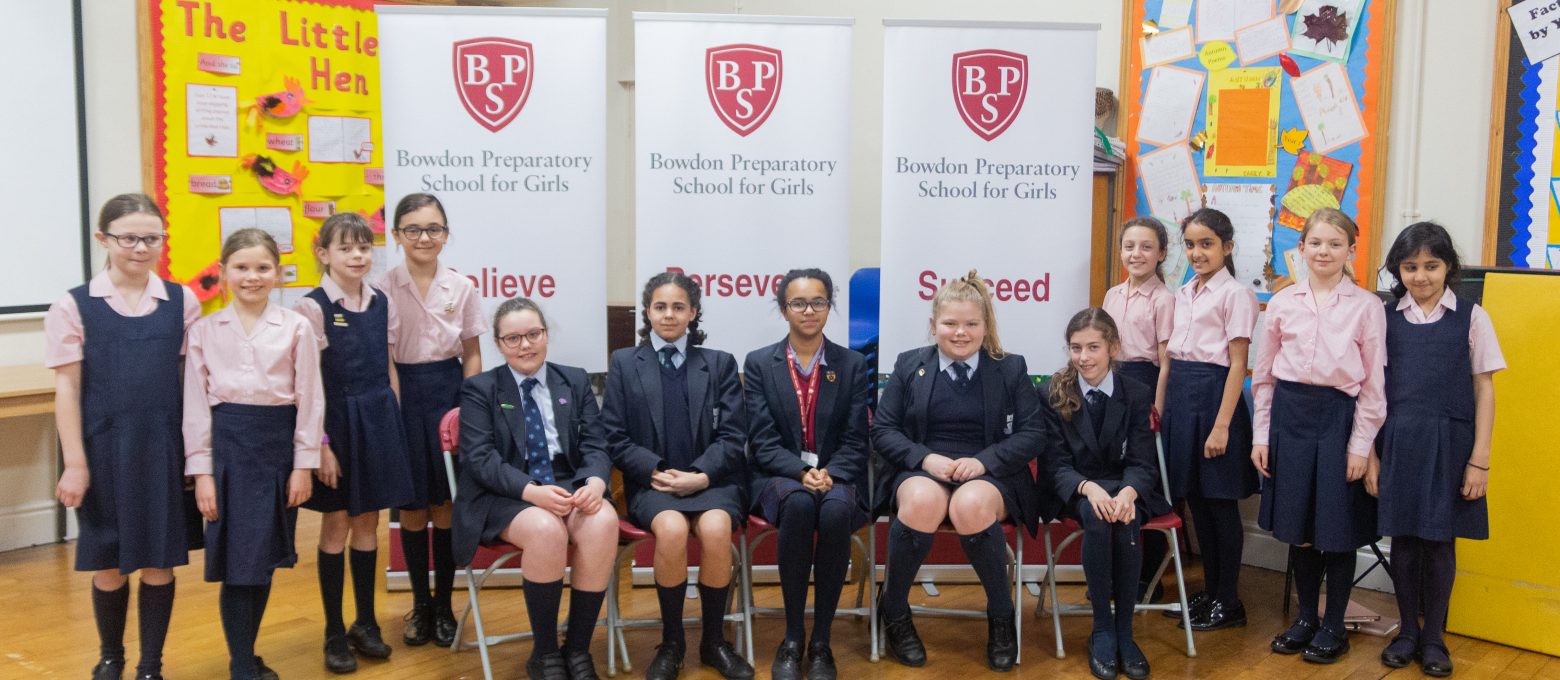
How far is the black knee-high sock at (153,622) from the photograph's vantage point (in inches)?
128

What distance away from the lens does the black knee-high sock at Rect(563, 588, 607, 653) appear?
133 inches

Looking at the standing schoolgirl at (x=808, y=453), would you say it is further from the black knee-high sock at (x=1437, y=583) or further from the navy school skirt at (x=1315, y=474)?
the black knee-high sock at (x=1437, y=583)

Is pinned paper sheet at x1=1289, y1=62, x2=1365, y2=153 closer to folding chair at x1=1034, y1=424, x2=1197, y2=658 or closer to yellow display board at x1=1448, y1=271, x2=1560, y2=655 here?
yellow display board at x1=1448, y1=271, x2=1560, y2=655

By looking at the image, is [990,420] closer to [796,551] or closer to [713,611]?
[796,551]

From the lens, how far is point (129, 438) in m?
3.11

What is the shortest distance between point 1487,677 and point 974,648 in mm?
1519

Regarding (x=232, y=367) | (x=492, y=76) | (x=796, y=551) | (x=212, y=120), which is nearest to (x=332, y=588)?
(x=232, y=367)

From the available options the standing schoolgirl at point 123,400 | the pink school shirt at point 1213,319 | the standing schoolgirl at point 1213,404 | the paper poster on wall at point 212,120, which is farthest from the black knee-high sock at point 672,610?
the paper poster on wall at point 212,120

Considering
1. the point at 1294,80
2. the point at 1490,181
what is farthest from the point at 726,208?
the point at 1490,181

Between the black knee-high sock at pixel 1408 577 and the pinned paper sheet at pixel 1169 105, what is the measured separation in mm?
1926

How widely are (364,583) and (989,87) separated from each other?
8.70ft

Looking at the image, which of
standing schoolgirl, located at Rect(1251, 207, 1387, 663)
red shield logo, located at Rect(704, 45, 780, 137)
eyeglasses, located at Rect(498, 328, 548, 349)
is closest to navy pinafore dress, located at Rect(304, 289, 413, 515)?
eyeglasses, located at Rect(498, 328, 548, 349)

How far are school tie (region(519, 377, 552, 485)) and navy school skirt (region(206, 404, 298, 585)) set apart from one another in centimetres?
69

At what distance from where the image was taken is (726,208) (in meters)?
4.19
